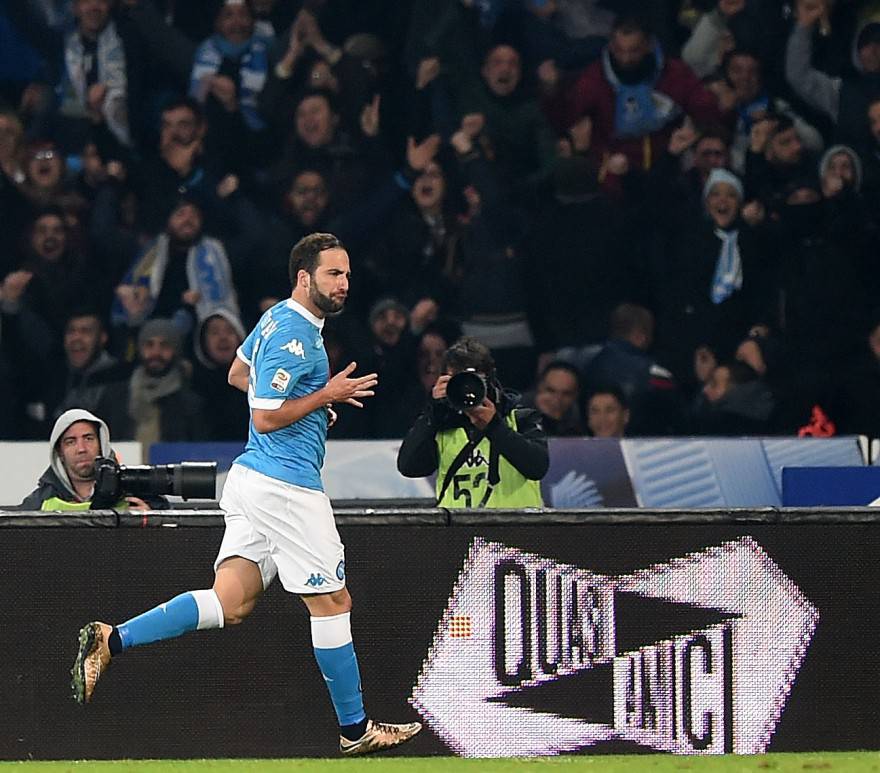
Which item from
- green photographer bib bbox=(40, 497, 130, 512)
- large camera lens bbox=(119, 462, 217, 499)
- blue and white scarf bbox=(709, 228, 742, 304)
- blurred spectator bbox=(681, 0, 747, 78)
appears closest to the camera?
large camera lens bbox=(119, 462, 217, 499)

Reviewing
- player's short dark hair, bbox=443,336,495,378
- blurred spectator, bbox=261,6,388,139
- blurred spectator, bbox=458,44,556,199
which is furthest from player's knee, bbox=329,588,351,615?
blurred spectator, bbox=261,6,388,139

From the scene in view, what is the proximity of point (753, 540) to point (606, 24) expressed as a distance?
18.9 feet

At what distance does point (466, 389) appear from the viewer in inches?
273

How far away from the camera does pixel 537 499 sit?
723cm

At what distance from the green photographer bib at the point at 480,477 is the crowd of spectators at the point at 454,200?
358 cm

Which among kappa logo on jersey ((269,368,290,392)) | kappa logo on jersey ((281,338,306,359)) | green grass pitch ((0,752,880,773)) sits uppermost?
kappa logo on jersey ((281,338,306,359))

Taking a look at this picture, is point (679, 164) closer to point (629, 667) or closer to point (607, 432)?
point (607, 432)

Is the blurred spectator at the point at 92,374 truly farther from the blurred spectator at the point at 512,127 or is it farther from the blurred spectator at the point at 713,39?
the blurred spectator at the point at 713,39

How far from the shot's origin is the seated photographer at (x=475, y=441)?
275 inches

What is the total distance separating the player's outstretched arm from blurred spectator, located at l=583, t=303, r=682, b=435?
5.03 m

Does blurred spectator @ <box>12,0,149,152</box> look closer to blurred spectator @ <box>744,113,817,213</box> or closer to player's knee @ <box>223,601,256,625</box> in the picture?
blurred spectator @ <box>744,113,817,213</box>

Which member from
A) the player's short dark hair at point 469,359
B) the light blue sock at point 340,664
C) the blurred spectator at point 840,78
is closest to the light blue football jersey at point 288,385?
the light blue sock at point 340,664

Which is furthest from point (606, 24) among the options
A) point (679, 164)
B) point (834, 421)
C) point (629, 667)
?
point (629, 667)

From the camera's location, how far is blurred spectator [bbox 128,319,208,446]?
35.9ft
